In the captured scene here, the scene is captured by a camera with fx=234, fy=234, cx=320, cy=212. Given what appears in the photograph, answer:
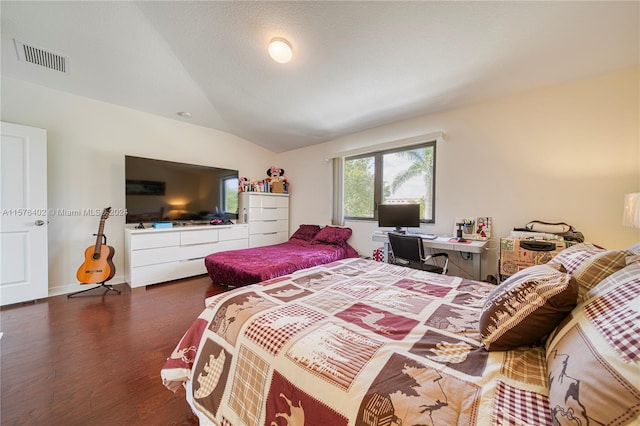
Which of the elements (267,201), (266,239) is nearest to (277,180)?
(267,201)

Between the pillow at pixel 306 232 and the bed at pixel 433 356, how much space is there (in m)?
3.13

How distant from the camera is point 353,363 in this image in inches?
31.8

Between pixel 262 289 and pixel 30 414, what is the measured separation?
4.56 ft

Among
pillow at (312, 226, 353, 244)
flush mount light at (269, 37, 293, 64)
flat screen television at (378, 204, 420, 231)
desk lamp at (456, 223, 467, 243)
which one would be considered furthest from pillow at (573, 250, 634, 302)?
pillow at (312, 226, 353, 244)

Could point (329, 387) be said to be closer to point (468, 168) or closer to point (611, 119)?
point (468, 168)

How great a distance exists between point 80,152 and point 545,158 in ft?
18.6

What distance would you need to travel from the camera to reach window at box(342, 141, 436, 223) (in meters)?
3.40

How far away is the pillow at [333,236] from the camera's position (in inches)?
159

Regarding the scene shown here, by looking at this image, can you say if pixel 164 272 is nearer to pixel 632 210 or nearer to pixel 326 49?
pixel 326 49

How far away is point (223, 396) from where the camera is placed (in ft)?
3.35

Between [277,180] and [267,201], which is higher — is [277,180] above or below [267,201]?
above

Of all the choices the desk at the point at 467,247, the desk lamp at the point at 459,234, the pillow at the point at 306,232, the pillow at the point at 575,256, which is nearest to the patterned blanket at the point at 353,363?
the pillow at the point at 575,256

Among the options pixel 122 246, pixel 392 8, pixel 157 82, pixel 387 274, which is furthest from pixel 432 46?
pixel 122 246

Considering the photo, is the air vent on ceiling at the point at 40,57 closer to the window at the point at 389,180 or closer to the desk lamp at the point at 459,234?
the window at the point at 389,180
